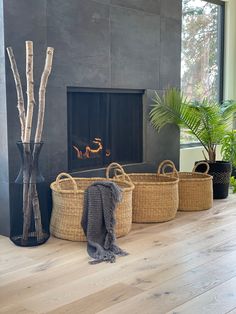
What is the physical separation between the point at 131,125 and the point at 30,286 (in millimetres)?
2257

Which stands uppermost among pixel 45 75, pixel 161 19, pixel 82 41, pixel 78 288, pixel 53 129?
pixel 161 19

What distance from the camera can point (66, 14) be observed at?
3678 millimetres

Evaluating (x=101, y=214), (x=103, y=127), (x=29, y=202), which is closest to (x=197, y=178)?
(x=103, y=127)

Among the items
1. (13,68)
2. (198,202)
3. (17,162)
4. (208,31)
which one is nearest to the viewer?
(13,68)

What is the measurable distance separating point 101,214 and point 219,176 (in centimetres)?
202

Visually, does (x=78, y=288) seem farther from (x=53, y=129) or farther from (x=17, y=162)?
(x=53, y=129)

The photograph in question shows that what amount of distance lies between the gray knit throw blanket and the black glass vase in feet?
1.23

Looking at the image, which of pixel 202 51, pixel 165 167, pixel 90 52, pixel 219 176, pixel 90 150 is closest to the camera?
pixel 90 52

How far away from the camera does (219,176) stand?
4824mm

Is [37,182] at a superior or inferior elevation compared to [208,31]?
inferior

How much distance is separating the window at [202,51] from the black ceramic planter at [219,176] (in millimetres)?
800

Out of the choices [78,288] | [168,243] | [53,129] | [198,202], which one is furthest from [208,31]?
[78,288]

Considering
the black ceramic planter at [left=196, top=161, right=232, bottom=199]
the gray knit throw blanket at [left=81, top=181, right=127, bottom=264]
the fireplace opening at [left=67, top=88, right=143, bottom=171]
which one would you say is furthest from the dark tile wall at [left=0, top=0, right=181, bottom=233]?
the gray knit throw blanket at [left=81, top=181, right=127, bottom=264]

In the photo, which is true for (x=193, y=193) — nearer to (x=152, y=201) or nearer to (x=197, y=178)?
(x=197, y=178)
